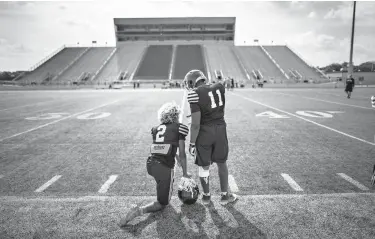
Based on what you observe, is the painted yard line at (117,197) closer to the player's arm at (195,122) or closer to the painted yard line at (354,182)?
the painted yard line at (354,182)

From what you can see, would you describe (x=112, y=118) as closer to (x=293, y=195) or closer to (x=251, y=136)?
(x=251, y=136)

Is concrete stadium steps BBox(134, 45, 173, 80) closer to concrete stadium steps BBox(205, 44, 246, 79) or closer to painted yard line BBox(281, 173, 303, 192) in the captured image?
concrete stadium steps BBox(205, 44, 246, 79)

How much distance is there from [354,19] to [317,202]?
45.1 metres

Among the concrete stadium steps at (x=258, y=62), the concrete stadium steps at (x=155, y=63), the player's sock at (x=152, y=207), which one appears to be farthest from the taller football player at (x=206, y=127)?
the concrete stadium steps at (x=155, y=63)

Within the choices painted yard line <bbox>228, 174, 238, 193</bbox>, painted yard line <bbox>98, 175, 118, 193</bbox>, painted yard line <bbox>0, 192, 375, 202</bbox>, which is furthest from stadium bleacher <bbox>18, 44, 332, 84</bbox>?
painted yard line <bbox>0, 192, 375, 202</bbox>

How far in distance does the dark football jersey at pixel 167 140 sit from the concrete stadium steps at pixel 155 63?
55.5 meters

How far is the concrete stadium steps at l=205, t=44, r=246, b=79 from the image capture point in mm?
58678

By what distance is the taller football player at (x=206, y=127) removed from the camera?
3553mm

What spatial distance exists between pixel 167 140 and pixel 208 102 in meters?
0.75

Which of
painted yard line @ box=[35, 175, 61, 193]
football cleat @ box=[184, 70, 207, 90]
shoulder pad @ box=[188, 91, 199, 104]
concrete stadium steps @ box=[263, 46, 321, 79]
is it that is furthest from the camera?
concrete stadium steps @ box=[263, 46, 321, 79]

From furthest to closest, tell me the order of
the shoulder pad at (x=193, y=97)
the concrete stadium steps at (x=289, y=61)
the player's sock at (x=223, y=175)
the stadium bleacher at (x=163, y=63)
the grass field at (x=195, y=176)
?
the concrete stadium steps at (x=289, y=61)
the stadium bleacher at (x=163, y=63)
the player's sock at (x=223, y=175)
the shoulder pad at (x=193, y=97)
the grass field at (x=195, y=176)

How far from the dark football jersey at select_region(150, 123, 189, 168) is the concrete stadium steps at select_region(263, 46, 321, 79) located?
59068 millimetres

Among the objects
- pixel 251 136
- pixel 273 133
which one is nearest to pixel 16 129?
pixel 251 136

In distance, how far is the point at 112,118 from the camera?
11.6 meters
